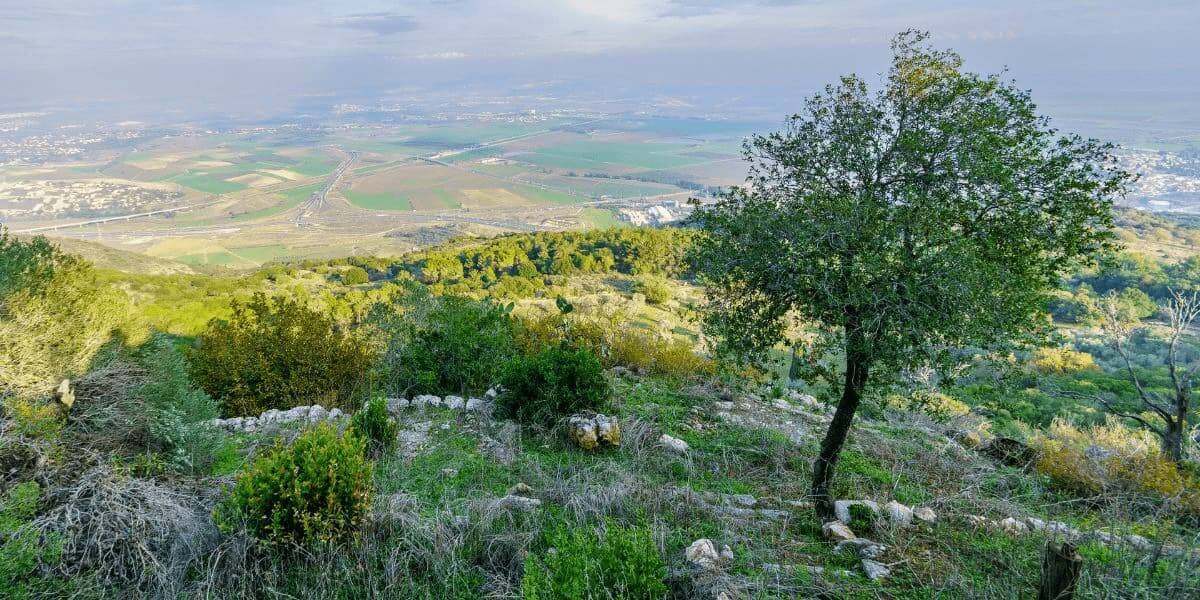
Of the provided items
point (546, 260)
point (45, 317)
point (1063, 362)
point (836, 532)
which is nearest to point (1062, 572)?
point (836, 532)

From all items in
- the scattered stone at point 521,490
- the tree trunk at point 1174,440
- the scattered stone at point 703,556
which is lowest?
the tree trunk at point 1174,440

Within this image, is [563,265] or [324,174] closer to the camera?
[563,265]

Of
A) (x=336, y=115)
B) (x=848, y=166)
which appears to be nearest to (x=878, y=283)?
(x=848, y=166)

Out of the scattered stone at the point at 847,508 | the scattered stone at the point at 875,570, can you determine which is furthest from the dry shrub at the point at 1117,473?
the scattered stone at the point at 875,570

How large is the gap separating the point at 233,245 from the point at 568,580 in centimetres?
6971

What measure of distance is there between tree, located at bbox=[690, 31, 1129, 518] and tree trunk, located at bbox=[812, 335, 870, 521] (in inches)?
0.6

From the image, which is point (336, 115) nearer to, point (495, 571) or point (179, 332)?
point (179, 332)

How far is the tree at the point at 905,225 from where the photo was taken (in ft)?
15.3

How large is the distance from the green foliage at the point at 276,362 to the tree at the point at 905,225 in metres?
7.21

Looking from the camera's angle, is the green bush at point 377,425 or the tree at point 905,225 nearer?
the tree at point 905,225

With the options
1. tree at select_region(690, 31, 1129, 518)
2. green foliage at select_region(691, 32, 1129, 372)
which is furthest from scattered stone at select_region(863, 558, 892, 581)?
green foliage at select_region(691, 32, 1129, 372)

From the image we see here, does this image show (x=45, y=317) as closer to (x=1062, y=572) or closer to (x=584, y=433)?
(x=584, y=433)

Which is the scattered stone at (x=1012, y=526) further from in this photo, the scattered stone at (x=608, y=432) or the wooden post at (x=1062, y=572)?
the scattered stone at (x=608, y=432)

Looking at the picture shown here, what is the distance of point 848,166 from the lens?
5750 mm
